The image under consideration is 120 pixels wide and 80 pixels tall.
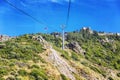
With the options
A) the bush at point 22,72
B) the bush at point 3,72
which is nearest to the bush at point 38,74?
the bush at point 22,72

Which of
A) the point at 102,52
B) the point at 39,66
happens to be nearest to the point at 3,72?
the point at 39,66

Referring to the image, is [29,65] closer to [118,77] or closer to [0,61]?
[0,61]

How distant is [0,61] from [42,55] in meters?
14.2

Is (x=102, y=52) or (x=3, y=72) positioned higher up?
(x=102, y=52)

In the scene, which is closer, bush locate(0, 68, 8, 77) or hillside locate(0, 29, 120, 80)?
bush locate(0, 68, 8, 77)

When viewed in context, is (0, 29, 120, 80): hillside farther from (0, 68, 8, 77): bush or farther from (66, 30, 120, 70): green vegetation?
(66, 30, 120, 70): green vegetation

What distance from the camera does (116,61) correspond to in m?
126

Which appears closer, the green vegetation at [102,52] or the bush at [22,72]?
the bush at [22,72]

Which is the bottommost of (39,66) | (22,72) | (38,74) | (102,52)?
(38,74)

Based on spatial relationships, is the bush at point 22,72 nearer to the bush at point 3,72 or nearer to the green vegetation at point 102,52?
the bush at point 3,72

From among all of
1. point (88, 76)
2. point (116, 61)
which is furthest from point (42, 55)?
point (116, 61)

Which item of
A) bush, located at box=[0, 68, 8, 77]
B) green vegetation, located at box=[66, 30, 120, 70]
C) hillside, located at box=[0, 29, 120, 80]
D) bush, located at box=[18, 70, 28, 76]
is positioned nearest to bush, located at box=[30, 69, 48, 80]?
hillside, located at box=[0, 29, 120, 80]

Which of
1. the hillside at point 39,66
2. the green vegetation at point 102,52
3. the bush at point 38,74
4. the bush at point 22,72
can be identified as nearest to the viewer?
the bush at point 22,72

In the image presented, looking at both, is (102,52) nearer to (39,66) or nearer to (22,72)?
(39,66)
